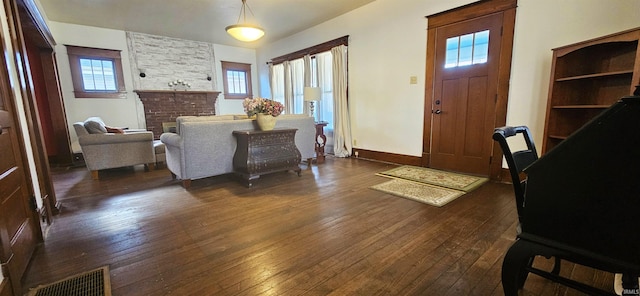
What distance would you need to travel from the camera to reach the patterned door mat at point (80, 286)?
144cm

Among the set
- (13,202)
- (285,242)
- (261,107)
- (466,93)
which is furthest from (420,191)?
(13,202)

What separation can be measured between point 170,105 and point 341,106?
4171 millimetres

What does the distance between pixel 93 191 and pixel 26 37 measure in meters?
2.88

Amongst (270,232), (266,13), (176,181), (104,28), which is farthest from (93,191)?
(104,28)

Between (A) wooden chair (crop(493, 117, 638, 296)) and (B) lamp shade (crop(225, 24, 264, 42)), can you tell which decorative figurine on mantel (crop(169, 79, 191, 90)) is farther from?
(A) wooden chair (crop(493, 117, 638, 296))

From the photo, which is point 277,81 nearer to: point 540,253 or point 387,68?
point 387,68

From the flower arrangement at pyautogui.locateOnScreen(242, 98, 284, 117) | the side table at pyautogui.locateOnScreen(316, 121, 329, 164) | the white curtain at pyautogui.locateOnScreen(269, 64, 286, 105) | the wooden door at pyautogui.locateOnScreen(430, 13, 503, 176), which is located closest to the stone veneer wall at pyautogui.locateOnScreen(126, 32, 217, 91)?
the white curtain at pyautogui.locateOnScreen(269, 64, 286, 105)

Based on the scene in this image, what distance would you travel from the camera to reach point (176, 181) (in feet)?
12.0

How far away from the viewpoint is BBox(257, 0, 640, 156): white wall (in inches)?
105

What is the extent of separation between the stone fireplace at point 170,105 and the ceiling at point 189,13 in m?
1.38

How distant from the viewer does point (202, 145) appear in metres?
3.33

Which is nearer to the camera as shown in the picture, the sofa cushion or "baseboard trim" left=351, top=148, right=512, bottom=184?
the sofa cushion

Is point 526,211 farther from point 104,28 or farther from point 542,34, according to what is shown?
point 104,28

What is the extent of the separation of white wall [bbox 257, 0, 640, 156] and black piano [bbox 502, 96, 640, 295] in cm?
275
